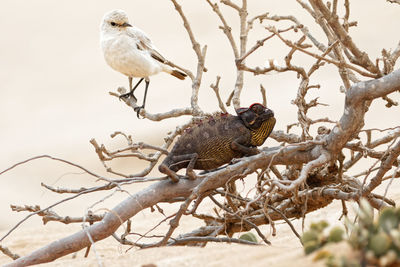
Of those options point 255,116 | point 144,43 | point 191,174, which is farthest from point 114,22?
point 191,174

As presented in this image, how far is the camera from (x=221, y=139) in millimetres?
2789

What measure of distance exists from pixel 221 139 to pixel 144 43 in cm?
225

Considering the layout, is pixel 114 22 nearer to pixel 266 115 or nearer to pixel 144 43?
pixel 144 43

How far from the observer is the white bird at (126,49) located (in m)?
4.55

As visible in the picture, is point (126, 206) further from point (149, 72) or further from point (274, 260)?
point (149, 72)

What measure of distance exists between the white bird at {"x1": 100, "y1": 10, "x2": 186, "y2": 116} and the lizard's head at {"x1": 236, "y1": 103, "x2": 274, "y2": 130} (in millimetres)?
1766

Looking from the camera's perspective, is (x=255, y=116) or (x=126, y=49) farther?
(x=126, y=49)

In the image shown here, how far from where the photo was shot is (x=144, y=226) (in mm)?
5879

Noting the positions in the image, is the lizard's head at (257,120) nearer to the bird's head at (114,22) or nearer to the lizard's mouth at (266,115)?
the lizard's mouth at (266,115)

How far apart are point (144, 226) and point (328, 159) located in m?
3.52

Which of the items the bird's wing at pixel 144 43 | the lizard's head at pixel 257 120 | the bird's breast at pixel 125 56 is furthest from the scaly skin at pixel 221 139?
the bird's wing at pixel 144 43

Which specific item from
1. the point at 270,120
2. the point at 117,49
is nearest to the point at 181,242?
the point at 270,120

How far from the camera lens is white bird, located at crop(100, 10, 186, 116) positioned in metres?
4.55

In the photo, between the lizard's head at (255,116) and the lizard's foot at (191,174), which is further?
the lizard's head at (255,116)
